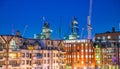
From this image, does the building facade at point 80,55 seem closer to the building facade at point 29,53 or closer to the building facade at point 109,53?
the building facade at point 109,53

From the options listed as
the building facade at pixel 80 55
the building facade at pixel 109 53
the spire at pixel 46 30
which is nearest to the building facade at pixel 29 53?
the building facade at pixel 80 55

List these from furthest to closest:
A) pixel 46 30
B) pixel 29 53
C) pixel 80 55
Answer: pixel 46 30 < pixel 80 55 < pixel 29 53

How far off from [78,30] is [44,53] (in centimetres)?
6148

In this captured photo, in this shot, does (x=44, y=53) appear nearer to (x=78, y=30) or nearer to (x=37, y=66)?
(x=37, y=66)

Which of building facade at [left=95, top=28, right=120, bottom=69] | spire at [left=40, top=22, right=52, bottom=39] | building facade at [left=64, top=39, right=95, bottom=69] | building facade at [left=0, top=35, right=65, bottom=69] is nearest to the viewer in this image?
building facade at [left=0, top=35, right=65, bottom=69]

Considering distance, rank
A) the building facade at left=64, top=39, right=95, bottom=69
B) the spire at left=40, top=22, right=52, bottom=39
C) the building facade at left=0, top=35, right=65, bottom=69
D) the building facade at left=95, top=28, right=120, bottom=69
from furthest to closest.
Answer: the spire at left=40, top=22, right=52, bottom=39
the building facade at left=64, top=39, right=95, bottom=69
the building facade at left=95, top=28, right=120, bottom=69
the building facade at left=0, top=35, right=65, bottom=69

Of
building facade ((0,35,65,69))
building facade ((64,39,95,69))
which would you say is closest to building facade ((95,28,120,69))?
building facade ((64,39,95,69))

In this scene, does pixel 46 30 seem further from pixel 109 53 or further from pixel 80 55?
pixel 109 53

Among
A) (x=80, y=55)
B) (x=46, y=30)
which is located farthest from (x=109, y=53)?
(x=46, y=30)

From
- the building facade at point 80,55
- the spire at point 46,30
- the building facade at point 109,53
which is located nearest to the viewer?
the building facade at point 109,53

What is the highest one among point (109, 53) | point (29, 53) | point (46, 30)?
point (46, 30)

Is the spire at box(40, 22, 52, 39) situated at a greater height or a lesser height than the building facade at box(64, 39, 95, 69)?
greater

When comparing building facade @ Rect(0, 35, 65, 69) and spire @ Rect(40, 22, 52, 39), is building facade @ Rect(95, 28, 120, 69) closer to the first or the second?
building facade @ Rect(0, 35, 65, 69)

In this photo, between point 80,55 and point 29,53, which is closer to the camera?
point 29,53
